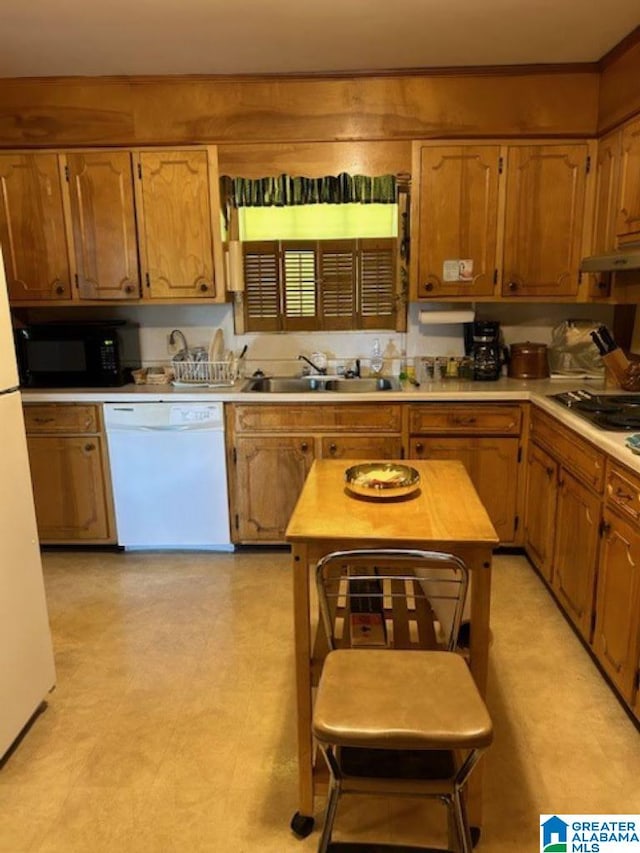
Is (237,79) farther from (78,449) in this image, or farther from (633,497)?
(633,497)

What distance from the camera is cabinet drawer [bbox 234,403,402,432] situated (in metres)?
3.30

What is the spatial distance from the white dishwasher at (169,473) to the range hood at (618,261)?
196cm

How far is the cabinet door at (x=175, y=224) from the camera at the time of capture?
3.33 m

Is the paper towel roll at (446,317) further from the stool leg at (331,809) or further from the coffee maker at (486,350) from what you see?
the stool leg at (331,809)

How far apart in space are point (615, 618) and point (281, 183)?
2.73m

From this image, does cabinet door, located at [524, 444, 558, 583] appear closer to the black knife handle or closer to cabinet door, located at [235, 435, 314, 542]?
the black knife handle

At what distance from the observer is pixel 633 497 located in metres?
2.02

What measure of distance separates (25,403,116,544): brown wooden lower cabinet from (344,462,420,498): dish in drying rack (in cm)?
187

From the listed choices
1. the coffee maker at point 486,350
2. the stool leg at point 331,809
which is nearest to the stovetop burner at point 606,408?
the coffee maker at point 486,350

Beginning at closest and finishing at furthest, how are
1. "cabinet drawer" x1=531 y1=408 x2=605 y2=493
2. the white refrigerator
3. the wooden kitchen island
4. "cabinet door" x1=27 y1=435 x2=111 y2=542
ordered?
the wooden kitchen island
the white refrigerator
"cabinet drawer" x1=531 y1=408 x2=605 y2=493
"cabinet door" x1=27 y1=435 x2=111 y2=542

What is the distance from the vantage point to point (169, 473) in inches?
134

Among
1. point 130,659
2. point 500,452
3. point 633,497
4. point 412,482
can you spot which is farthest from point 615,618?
point 130,659

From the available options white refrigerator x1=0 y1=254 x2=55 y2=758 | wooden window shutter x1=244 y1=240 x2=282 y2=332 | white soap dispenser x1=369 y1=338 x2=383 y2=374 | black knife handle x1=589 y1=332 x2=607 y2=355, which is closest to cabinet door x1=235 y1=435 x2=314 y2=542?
white soap dispenser x1=369 y1=338 x2=383 y2=374

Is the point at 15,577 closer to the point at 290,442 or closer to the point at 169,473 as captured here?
the point at 169,473
